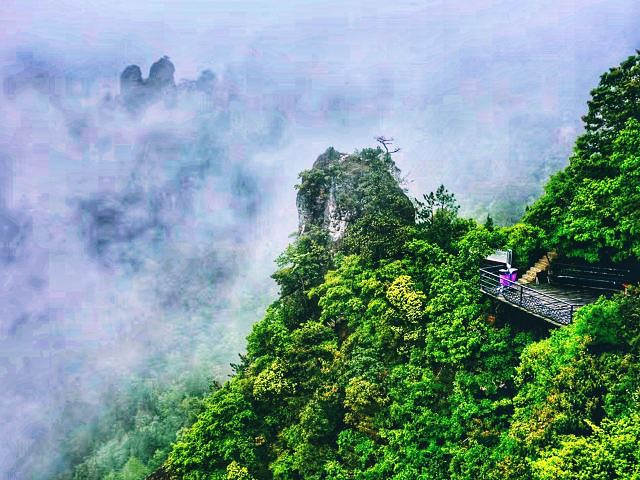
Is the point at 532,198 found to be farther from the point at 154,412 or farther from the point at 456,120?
the point at 154,412

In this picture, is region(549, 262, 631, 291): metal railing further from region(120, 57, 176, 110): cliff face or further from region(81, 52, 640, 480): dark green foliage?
region(120, 57, 176, 110): cliff face

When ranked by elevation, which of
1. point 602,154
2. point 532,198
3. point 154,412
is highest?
point 532,198

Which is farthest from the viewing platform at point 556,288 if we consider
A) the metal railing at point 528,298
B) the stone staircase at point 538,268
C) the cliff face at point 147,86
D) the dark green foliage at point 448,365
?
the cliff face at point 147,86

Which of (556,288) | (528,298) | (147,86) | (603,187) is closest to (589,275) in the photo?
(556,288)

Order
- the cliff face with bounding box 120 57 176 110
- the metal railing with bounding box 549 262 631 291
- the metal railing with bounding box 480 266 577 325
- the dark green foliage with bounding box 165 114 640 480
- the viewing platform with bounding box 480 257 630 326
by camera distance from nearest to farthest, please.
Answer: the dark green foliage with bounding box 165 114 640 480
the metal railing with bounding box 480 266 577 325
the viewing platform with bounding box 480 257 630 326
the metal railing with bounding box 549 262 631 291
the cliff face with bounding box 120 57 176 110

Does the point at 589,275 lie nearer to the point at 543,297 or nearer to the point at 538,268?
the point at 538,268

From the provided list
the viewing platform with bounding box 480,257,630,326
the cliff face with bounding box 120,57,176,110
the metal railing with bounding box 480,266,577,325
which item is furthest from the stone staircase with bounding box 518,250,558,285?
the cliff face with bounding box 120,57,176,110

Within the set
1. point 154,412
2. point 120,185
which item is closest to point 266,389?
point 154,412

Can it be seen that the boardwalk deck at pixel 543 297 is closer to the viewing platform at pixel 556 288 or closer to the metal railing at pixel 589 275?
the viewing platform at pixel 556 288
